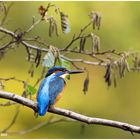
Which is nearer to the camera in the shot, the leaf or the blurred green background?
the leaf

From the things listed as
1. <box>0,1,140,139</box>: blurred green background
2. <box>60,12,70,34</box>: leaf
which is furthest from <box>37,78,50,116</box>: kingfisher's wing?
<box>0,1,140,139</box>: blurred green background

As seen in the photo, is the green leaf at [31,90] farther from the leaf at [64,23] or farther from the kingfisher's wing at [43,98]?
the leaf at [64,23]

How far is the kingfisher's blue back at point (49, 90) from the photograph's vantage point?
1.55m

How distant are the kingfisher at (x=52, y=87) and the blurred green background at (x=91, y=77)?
1584 millimetres

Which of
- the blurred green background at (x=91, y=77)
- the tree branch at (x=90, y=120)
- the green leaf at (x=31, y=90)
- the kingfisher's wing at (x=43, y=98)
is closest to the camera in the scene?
the tree branch at (x=90, y=120)

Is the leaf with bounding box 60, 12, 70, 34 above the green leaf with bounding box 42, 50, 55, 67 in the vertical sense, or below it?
above

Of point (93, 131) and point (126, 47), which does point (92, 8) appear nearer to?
point (126, 47)

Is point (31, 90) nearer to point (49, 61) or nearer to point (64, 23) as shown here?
point (49, 61)

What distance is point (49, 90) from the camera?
163 cm

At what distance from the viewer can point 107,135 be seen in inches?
144

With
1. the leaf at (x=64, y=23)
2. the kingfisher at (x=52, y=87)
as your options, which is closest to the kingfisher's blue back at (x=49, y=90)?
the kingfisher at (x=52, y=87)

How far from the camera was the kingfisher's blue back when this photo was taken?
5.08ft

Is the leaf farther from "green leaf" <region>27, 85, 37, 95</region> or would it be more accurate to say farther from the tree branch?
the tree branch

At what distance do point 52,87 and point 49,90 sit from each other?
2 centimetres
